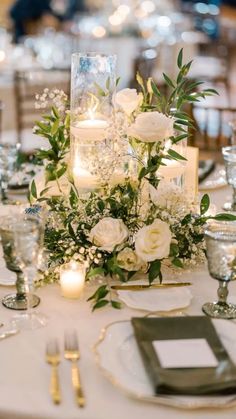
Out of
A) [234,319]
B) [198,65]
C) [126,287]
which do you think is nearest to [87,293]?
[126,287]

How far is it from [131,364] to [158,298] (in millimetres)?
329

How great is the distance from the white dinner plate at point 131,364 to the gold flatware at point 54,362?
8cm

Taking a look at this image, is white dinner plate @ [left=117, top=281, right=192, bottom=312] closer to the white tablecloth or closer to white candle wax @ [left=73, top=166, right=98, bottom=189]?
the white tablecloth

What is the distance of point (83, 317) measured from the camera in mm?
1581

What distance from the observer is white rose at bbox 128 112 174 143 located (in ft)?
5.41

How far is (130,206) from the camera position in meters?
1.75

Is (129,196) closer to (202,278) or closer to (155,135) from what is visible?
(155,135)

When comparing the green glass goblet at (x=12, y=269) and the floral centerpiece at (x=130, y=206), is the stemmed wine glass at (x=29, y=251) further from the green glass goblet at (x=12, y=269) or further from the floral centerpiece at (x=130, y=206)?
the floral centerpiece at (x=130, y=206)

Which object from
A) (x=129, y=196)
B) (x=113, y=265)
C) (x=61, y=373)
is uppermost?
(x=129, y=196)

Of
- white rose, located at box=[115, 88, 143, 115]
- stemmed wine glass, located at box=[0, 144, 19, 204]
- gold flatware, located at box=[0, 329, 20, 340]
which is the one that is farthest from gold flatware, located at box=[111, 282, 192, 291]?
stemmed wine glass, located at box=[0, 144, 19, 204]

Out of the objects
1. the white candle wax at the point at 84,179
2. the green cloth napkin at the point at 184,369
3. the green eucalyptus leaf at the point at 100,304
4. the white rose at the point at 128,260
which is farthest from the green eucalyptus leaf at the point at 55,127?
the green cloth napkin at the point at 184,369

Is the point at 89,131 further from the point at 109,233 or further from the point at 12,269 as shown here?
the point at 12,269

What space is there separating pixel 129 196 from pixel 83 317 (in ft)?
1.14

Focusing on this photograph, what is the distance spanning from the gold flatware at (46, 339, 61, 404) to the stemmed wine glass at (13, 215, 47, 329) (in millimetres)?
163
